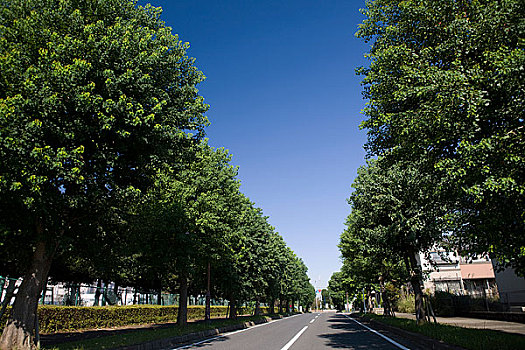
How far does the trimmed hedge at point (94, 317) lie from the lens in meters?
18.0

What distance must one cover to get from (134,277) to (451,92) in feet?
132

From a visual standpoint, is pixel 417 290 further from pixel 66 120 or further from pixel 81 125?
pixel 66 120

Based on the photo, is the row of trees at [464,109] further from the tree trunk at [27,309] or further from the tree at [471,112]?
the tree trunk at [27,309]

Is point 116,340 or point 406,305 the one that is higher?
point 116,340

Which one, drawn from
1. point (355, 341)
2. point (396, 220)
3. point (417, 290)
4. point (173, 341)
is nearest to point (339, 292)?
point (417, 290)

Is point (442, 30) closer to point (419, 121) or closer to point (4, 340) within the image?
point (419, 121)

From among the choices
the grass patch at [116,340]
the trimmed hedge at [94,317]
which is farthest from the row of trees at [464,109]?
the trimmed hedge at [94,317]

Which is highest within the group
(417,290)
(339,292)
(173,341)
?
(417,290)

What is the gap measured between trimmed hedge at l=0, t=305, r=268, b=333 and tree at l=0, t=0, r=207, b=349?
7577mm

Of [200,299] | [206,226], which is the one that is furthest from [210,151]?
[200,299]

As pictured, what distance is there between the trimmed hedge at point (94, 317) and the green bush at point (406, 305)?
82.0ft

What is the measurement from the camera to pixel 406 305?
125ft

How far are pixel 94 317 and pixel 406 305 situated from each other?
3157 centimetres

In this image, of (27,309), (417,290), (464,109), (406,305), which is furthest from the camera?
(406,305)
